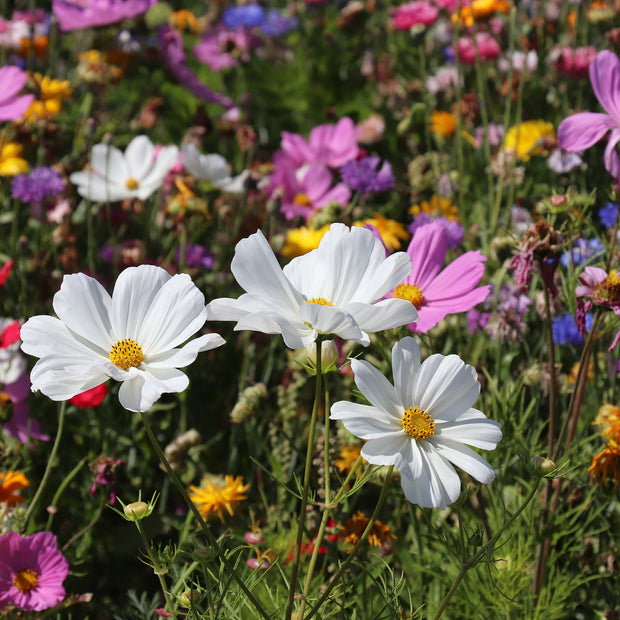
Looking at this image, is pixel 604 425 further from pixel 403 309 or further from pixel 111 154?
pixel 111 154

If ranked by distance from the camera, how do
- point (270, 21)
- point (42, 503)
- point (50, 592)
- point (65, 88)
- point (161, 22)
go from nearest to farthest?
point (50, 592)
point (42, 503)
point (161, 22)
point (65, 88)
point (270, 21)

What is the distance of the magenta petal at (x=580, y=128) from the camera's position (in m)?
Answer: 0.96

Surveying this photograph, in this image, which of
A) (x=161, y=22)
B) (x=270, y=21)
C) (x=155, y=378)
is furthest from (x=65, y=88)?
(x=155, y=378)

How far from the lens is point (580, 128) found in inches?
38.0

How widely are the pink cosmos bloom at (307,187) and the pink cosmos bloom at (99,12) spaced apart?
426 millimetres

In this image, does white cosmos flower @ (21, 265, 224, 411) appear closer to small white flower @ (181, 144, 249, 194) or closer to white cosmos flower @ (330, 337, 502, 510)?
white cosmos flower @ (330, 337, 502, 510)

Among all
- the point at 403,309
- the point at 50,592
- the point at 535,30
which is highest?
the point at 403,309

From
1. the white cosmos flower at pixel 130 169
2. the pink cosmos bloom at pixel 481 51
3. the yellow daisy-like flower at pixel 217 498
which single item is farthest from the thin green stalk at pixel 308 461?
the pink cosmos bloom at pixel 481 51

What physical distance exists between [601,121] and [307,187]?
749mm

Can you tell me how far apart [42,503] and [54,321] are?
24.5 inches

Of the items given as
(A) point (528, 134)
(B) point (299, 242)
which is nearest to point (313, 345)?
(B) point (299, 242)

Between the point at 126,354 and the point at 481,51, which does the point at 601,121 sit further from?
the point at 481,51

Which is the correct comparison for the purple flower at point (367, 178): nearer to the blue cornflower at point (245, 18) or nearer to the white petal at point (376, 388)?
the white petal at point (376, 388)

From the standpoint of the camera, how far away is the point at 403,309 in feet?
1.86
